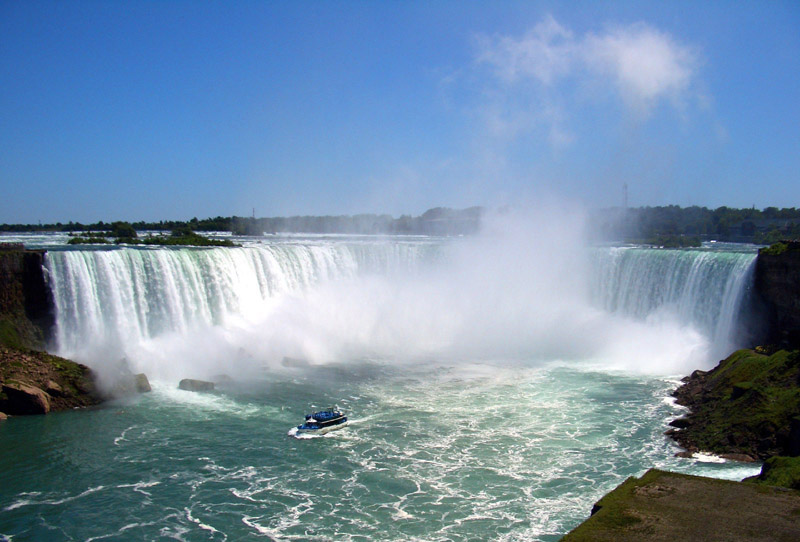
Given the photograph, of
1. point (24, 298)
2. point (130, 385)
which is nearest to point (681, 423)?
point (130, 385)

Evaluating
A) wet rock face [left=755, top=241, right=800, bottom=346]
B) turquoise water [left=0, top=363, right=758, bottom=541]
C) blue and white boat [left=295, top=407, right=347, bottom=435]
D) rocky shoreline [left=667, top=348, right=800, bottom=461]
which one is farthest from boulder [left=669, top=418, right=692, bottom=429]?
blue and white boat [left=295, top=407, right=347, bottom=435]

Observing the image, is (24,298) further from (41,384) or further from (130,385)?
(130,385)

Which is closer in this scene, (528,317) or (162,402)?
(162,402)

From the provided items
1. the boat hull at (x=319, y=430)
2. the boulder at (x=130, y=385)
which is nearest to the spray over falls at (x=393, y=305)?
the boulder at (x=130, y=385)

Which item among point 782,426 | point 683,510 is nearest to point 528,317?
point 782,426

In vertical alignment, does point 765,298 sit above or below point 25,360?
above

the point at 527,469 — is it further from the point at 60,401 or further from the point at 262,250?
the point at 262,250
